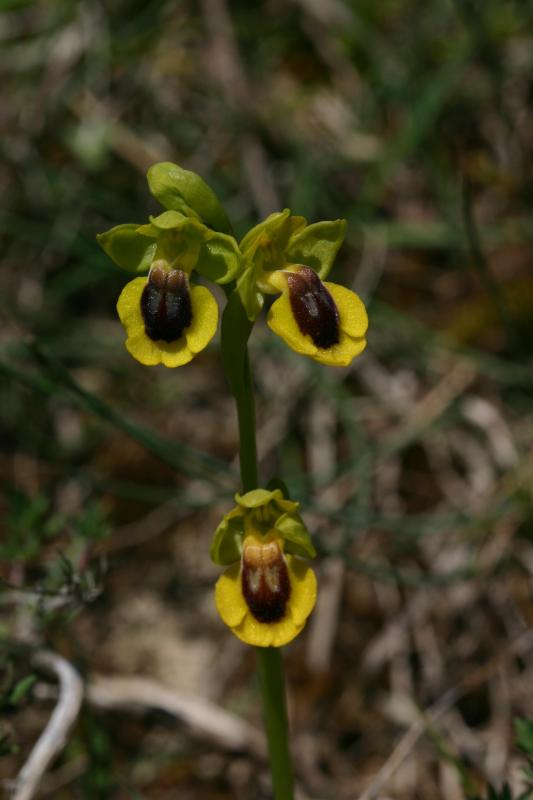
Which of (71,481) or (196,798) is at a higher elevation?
(71,481)

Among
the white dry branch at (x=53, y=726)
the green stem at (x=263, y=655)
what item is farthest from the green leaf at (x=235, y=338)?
the white dry branch at (x=53, y=726)

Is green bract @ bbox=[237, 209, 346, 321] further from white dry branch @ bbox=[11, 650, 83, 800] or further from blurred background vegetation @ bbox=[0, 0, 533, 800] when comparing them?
white dry branch @ bbox=[11, 650, 83, 800]

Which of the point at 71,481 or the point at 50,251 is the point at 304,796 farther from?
the point at 50,251

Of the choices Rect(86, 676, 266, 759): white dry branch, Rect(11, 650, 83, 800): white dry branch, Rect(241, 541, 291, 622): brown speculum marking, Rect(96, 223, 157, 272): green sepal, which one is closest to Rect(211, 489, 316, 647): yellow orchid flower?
Rect(241, 541, 291, 622): brown speculum marking

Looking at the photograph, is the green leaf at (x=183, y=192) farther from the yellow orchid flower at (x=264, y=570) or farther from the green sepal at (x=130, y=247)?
the yellow orchid flower at (x=264, y=570)

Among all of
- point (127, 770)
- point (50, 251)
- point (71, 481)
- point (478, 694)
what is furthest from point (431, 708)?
point (50, 251)

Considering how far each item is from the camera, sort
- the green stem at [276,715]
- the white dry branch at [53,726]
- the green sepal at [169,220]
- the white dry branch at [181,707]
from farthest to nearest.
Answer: the white dry branch at [181,707], the white dry branch at [53,726], the green stem at [276,715], the green sepal at [169,220]
